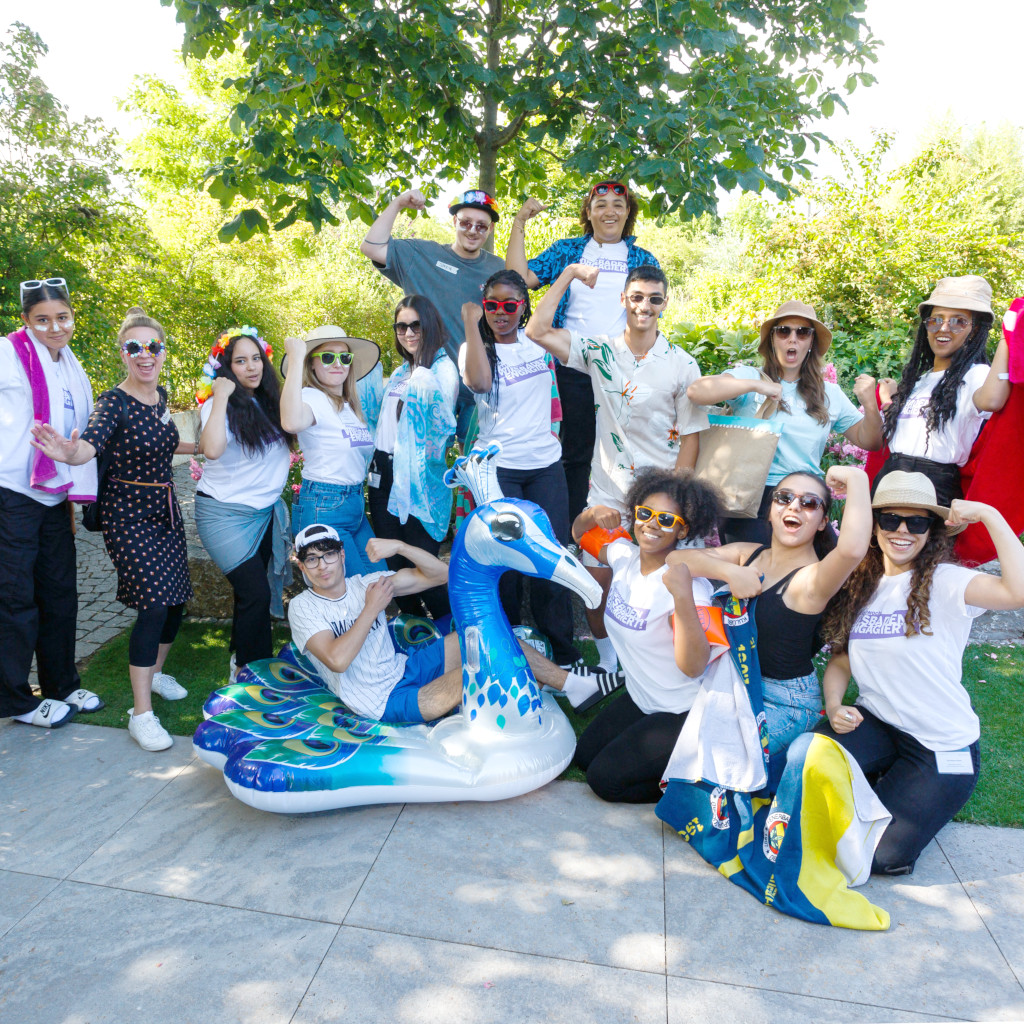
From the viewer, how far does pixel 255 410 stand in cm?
407

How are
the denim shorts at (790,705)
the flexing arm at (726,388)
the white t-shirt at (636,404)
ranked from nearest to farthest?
the denim shorts at (790,705) → the flexing arm at (726,388) → the white t-shirt at (636,404)

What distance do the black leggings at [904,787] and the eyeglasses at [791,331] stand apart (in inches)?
74.3

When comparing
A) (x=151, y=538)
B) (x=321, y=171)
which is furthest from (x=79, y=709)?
(x=321, y=171)

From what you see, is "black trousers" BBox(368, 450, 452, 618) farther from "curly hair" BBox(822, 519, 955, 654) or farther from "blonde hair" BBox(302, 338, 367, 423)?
"curly hair" BBox(822, 519, 955, 654)

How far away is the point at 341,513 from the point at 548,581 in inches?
45.7

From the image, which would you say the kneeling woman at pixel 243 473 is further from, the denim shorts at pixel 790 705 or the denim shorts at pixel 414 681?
the denim shorts at pixel 790 705

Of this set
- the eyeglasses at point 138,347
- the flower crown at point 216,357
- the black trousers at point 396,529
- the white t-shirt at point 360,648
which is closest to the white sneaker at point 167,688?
the white t-shirt at point 360,648

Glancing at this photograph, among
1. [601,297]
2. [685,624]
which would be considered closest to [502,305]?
[601,297]

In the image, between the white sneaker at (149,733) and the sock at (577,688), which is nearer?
the white sneaker at (149,733)

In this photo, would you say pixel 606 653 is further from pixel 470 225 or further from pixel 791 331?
pixel 470 225

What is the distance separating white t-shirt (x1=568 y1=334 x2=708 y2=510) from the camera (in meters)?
3.93

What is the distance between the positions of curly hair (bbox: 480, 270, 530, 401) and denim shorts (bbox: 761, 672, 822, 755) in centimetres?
194

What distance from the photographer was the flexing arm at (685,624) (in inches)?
118

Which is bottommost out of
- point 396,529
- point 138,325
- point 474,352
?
point 396,529
